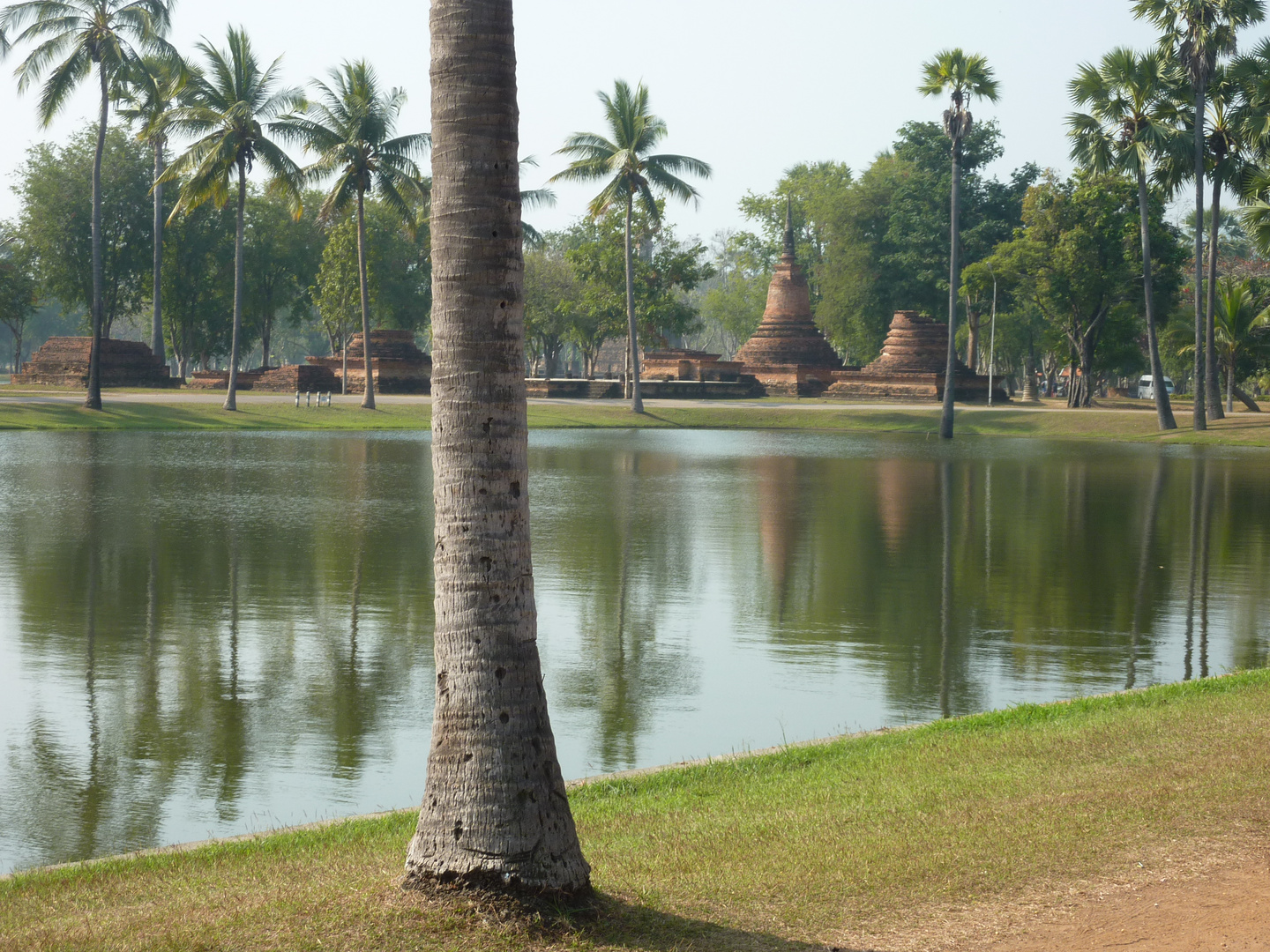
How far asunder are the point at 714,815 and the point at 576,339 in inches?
2553

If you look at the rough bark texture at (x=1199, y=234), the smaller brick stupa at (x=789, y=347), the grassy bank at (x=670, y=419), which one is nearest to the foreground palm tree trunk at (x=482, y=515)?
the grassy bank at (x=670, y=419)

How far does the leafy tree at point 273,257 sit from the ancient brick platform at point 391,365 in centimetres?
1129

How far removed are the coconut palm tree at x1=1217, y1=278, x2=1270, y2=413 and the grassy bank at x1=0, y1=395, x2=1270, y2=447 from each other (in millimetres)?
3489

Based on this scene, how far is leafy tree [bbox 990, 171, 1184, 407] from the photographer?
149 ft

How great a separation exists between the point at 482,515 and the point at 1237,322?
45.4m

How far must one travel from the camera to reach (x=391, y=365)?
51.8 m

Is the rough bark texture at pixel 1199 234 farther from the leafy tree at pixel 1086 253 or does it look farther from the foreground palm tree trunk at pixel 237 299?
the foreground palm tree trunk at pixel 237 299

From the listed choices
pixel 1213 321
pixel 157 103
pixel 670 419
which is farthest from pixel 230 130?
pixel 1213 321

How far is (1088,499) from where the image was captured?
21297 millimetres

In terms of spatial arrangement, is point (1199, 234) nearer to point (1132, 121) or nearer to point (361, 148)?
point (1132, 121)

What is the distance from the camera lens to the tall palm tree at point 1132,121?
37.0 metres

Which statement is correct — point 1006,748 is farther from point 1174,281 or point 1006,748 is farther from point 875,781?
point 1174,281

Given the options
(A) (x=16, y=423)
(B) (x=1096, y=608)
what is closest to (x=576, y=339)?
(A) (x=16, y=423)

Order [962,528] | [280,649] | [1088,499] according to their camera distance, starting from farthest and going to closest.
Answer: [1088,499], [962,528], [280,649]
